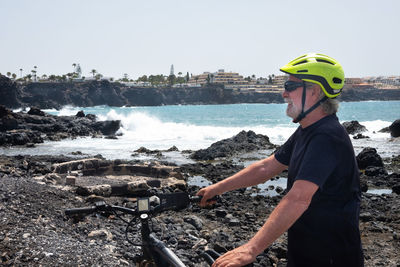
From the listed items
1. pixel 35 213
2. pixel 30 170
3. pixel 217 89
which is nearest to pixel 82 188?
pixel 35 213

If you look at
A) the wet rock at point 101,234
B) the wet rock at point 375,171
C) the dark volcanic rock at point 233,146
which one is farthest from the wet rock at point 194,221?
the dark volcanic rock at point 233,146

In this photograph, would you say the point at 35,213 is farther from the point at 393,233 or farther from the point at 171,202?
A: the point at 393,233

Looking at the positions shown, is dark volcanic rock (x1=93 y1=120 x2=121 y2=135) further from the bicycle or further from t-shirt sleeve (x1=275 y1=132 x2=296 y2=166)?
t-shirt sleeve (x1=275 y1=132 x2=296 y2=166)

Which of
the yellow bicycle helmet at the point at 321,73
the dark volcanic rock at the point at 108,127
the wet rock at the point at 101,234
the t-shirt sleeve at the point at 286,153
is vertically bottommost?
the dark volcanic rock at the point at 108,127

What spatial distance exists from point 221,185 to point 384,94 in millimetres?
216297

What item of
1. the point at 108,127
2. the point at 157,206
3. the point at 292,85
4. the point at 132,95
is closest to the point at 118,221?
the point at 157,206

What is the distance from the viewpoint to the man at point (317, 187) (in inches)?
86.6

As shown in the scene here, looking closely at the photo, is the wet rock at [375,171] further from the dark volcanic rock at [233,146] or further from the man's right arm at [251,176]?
the man's right arm at [251,176]

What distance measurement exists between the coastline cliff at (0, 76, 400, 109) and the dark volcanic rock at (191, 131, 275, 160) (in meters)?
123

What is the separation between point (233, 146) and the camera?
2639 centimetres

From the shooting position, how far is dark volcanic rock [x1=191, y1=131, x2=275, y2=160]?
24.3 metres

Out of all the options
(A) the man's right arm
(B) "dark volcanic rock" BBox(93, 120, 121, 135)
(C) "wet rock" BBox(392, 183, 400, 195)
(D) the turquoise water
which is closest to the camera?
(A) the man's right arm

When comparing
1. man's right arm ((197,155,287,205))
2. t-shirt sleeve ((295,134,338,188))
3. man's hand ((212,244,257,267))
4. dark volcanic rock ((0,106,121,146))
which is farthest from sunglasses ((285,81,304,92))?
dark volcanic rock ((0,106,121,146))

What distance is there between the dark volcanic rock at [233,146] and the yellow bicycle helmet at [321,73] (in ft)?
69.5
